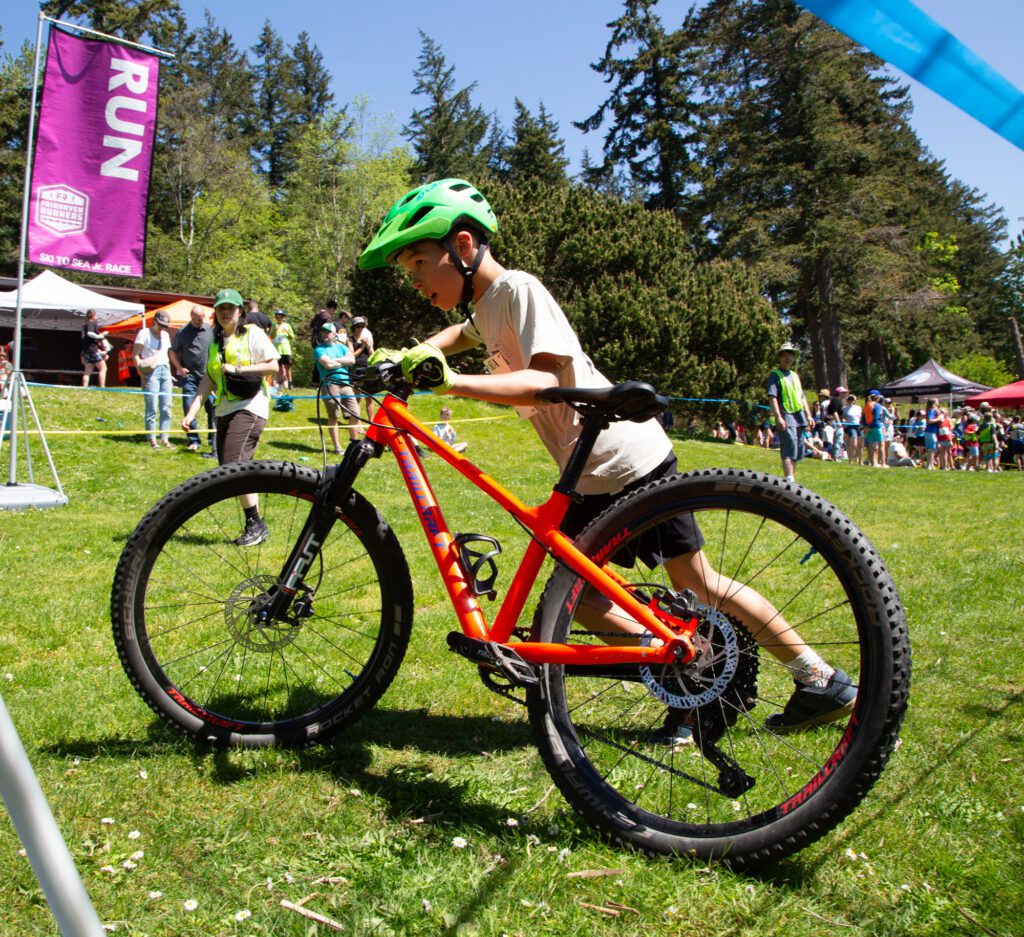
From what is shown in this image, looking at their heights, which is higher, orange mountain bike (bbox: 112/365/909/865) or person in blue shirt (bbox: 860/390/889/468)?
person in blue shirt (bbox: 860/390/889/468)

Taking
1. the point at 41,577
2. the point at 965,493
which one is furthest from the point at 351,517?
the point at 965,493

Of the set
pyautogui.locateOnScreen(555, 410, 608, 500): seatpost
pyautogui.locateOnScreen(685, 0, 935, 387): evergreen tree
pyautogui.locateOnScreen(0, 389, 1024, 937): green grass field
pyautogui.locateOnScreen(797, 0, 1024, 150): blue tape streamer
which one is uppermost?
pyautogui.locateOnScreen(685, 0, 935, 387): evergreen tree

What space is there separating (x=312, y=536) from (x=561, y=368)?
112 cm

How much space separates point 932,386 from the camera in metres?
37.6

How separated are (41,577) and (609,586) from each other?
4.85 meters

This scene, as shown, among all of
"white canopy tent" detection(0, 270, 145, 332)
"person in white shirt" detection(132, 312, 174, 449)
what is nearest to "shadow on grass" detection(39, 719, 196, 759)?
"person in white shirt" detection(132, 312, 174, 449)

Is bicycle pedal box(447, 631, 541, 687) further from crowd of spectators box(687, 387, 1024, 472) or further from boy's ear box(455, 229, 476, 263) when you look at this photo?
crowd of spectators box(687, 387, 1024, 472)

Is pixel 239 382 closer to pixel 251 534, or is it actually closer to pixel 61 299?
pixel 251 534

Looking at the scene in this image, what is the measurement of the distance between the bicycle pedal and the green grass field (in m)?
0.47

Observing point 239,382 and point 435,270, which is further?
point 239,382

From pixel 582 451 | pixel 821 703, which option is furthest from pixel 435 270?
pixel 821 703

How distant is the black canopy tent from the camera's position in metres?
36.5

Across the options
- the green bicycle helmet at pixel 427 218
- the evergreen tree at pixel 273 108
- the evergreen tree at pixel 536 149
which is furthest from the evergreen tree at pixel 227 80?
the green bicycle helmet at pixel 427 218

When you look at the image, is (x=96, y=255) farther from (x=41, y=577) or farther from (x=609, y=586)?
(x=609, y=586)
